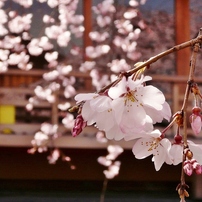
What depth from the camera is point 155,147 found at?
3.44 feet

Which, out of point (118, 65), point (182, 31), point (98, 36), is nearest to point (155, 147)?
point (118, 65)

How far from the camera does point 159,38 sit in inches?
324

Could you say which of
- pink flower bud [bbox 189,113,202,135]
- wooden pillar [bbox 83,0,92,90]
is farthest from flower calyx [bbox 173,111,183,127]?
wooden pillar [bbox 83,0,92,90]

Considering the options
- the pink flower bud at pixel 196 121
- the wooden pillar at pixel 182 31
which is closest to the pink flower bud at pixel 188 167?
Answer: the pink flower bud at pixel 196 121

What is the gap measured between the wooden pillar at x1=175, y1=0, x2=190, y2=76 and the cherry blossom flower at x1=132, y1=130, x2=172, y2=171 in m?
7.11

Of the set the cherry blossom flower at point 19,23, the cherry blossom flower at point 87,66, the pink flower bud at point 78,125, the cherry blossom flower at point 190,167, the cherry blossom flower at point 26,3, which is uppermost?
the pink flower bud at point 78,125

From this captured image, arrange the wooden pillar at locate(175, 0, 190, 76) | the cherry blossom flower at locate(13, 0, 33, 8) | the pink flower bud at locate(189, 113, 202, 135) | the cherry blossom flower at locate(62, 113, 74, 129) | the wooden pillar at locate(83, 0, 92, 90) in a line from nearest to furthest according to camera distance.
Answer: the pink flower bud at locate(189, 113, 202, 135) → the cherry blossom flower at locate(62, 113, 74, 129) → the cherry blossom flower at locate(13, 0, 33, 8) → the wooden pillar at locate(83, 0, 92, 90) → the wooden pillar at locate(175, 0, 190, 76)

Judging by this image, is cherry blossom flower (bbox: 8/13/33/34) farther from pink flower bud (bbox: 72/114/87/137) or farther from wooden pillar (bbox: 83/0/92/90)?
pink flower bud (bbox: 72/114/87/137)

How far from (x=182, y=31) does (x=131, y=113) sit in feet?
24.3

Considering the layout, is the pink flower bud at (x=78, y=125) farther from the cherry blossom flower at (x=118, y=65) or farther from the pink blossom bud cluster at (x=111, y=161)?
the cherry blossom flower at (x=118, y=65)

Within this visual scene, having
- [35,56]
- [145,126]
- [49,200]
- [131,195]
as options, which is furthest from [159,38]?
[145,126]

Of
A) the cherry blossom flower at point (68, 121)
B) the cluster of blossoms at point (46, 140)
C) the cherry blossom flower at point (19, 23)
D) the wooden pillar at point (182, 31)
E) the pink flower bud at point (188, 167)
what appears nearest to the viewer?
the pink flower bud at point (188, 167)

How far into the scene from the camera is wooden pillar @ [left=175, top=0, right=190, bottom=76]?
812 centimetres

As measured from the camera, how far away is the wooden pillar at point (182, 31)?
26.7 feet
